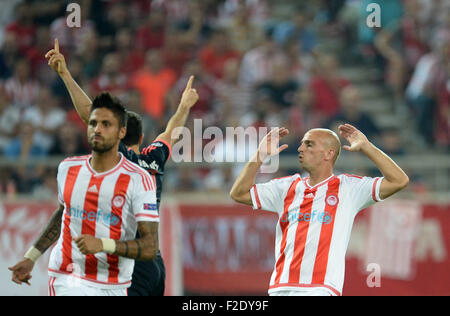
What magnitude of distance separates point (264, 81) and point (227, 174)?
2226mm

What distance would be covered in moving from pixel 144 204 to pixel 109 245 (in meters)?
0.42

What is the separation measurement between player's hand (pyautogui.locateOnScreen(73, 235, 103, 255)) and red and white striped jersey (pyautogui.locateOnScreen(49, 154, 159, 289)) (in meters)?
0.42

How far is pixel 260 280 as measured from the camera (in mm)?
10773

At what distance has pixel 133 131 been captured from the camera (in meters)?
6.72

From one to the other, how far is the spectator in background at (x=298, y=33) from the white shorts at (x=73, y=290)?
8.83 m

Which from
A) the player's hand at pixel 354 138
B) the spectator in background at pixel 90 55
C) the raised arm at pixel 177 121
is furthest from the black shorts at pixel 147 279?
the spectator in background at pixel 90 55

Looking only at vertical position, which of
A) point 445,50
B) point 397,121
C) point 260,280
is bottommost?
point 260,280

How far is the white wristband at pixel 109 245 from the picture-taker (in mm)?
5125

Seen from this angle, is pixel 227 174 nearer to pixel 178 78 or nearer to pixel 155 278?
pixel 178 78

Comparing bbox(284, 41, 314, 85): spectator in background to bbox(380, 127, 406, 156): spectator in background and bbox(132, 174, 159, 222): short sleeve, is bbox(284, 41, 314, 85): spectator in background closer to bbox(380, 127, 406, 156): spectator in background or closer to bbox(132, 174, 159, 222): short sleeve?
bbox(380, 127, 406, 156): spectator in background

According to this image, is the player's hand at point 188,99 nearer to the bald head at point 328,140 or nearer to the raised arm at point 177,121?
the raised arm at point 177,121

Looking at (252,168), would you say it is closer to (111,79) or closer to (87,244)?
(87,244)
